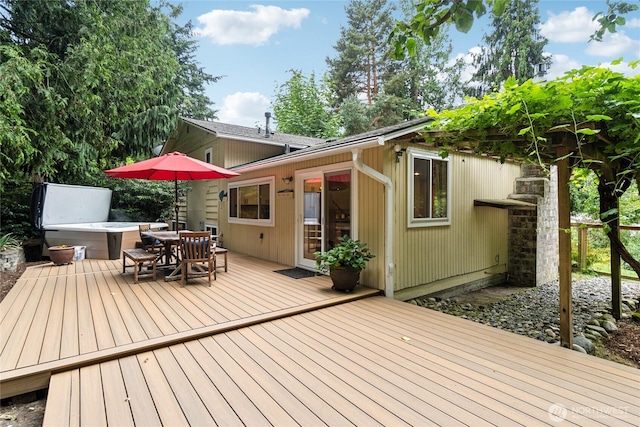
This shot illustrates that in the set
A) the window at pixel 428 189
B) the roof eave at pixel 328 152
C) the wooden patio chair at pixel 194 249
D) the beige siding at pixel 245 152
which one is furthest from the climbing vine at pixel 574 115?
the beige siding at pixel 245 152

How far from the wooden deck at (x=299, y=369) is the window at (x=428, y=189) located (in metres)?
1.71

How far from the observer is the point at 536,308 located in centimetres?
546

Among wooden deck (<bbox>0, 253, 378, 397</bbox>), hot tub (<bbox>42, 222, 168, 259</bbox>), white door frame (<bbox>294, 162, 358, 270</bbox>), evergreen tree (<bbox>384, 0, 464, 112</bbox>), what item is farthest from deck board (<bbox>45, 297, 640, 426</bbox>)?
evergreen tree (<bbox>384, 0, 464, 112</bbox>)

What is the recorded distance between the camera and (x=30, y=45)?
758 centimetres

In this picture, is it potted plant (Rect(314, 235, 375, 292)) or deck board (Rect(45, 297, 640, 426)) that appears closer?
deck board (Rect(45, 297, 640, 426))

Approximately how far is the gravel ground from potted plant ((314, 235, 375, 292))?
1138 mm

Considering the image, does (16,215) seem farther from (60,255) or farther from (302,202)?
(302,202)

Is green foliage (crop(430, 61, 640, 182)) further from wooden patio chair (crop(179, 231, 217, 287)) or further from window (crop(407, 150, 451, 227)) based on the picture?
wooden patio chair (crop(179, 231, 217, 287))

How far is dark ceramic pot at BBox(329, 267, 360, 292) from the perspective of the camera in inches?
186

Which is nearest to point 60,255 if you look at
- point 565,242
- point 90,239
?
point 90,239

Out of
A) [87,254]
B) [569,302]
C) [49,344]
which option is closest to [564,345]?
[569,302]

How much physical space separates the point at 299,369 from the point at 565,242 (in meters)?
3.04

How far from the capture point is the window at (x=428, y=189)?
5.12m

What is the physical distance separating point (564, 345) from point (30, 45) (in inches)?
463
